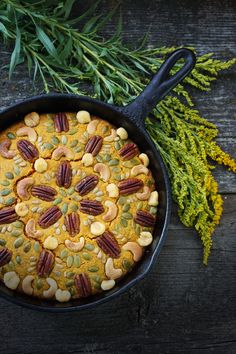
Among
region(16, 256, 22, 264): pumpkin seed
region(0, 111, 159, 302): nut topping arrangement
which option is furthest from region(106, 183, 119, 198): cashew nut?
region(16, 256, 22, 264): pumpkin seed

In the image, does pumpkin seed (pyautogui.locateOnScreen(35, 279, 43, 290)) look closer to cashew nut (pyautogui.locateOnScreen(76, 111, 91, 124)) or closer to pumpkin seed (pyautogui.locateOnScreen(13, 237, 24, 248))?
pumpkin seed (pyautogui.locateOnScreen(13, 237, 24, 248))

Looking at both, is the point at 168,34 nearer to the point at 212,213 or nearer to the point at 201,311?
the point at 212,213

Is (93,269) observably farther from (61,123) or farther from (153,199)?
(61,123)

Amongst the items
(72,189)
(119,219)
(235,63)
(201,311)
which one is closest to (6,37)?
(72,189)

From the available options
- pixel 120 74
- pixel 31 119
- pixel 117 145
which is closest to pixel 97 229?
pixel 117 145

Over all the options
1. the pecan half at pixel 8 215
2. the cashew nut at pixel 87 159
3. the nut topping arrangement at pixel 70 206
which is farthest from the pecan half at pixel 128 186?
the pecan half at pixel 8 215
